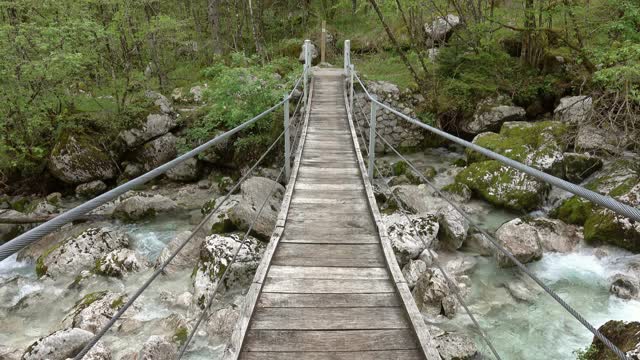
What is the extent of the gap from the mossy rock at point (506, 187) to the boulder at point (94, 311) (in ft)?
23.0

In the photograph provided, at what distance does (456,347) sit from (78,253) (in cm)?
652

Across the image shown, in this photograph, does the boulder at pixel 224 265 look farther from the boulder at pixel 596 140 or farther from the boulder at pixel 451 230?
the boulder at pixel 596 140

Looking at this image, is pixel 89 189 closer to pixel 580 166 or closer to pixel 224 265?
pixel 224 265

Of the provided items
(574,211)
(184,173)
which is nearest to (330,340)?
(574,211)

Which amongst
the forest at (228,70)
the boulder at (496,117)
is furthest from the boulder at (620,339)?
the boulder at (496,117)

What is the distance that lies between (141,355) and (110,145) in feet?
27.1

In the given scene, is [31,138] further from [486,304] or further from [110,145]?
[486,304]

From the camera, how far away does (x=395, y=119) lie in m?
11.8

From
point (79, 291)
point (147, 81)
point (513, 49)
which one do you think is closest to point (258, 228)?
point (79, 291)

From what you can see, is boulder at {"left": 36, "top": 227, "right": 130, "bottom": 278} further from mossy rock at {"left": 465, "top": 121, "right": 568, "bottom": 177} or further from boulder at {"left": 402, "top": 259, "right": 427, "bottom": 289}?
mossy rock at {"left": 465, "top": 121, "right": 568, "bottom": 177}

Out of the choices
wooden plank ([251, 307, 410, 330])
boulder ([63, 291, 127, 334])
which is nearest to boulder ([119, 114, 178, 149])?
boulder ([63, 291, 127, 334])

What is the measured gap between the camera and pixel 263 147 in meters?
10.7

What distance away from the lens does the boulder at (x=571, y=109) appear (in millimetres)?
9278

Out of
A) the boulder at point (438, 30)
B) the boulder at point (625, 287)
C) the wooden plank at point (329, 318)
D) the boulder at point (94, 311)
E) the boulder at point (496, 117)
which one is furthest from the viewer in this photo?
the boulder at point (438, 30)
